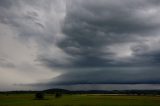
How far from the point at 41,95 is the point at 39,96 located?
115cm

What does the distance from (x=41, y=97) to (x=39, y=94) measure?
3000 mm

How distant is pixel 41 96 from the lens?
455ft

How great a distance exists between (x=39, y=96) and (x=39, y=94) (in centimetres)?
172

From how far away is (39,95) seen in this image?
139 meters

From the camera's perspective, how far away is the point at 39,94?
5517 inches

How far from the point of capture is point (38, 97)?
138 meters

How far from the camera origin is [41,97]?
452 ft

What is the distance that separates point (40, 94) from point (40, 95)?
1.19m

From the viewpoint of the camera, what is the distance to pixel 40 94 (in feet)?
459

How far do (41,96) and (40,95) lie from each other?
29.4 inches

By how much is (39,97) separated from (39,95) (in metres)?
1.43

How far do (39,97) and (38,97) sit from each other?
78 cm

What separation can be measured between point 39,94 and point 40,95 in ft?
5.21

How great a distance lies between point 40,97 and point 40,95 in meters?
1.42
